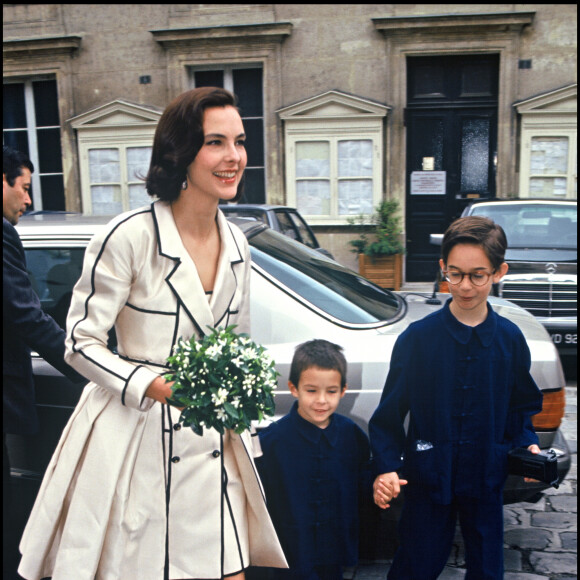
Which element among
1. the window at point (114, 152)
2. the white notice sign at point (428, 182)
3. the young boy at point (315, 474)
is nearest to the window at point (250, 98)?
the window at point (114, 152)

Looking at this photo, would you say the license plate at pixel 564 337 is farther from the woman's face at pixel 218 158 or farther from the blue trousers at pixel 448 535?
the woman's face at pixel 218 158

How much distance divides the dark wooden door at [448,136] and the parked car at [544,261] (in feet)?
14.0

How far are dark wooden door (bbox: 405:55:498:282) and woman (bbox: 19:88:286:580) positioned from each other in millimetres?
10351

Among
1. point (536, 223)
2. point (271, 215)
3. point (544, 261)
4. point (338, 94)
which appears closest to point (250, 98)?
point (338, 94)

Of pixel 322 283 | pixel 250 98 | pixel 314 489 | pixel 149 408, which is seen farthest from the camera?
pixel 250 98

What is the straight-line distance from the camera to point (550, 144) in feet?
37.4

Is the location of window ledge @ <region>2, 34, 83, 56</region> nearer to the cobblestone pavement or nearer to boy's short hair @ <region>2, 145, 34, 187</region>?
boy's short hair @ <region>2, 145, 34, 187</region>

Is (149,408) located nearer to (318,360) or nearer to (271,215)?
(318,360)

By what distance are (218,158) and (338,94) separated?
1030 centimetres

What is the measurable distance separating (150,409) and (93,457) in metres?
0.21

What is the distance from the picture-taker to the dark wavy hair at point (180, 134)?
201 cm

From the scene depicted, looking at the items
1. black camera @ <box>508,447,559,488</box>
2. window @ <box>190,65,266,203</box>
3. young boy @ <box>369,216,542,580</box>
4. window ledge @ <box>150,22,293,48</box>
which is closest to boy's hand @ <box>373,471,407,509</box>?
young boy @ <box>369,216,542,580</box>

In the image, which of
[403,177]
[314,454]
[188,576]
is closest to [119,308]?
[188,576]

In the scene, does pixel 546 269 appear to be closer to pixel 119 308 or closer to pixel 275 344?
pixel 275 344
